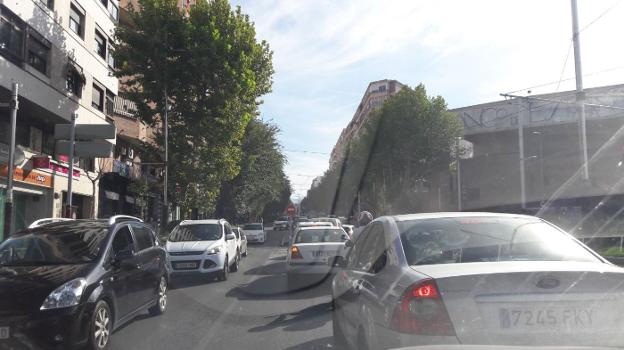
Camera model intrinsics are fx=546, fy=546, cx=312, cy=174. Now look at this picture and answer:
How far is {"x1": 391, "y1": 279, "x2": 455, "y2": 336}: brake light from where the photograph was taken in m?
3.33

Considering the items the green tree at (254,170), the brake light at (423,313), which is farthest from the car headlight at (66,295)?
the green tree at (254,170)

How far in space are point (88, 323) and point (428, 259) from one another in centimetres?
392

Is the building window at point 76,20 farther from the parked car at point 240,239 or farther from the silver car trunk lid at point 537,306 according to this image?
the silver car trunk lid at point 537,306

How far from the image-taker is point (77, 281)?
6.00 meters

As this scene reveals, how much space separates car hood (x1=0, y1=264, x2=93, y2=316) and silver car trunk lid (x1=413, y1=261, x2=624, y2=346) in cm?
428

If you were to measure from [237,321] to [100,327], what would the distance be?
256 centimetres

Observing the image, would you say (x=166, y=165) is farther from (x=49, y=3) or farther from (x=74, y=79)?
(x=49, y=3)

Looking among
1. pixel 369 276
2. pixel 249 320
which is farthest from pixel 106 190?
pixel 369 276

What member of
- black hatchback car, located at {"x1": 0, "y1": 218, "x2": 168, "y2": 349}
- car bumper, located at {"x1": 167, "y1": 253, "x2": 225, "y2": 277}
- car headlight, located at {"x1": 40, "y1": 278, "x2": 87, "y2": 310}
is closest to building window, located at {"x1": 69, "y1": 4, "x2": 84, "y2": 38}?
car bumper, located at {"x1": 167, "y1": 253, "x2": 225, "y2": 277}

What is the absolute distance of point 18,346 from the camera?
5.48 m

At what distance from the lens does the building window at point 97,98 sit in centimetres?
2573

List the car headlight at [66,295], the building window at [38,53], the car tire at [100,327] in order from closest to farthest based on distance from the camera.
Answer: the car headlight at [66,295], the car tire at [100,327], the building window at [38,53]

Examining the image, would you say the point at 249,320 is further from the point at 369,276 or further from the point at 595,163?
the point at 595,163

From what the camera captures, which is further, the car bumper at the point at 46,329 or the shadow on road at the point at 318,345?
the shadow on road at the point at 318,345
